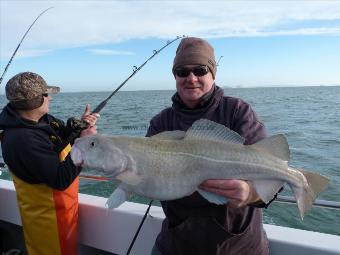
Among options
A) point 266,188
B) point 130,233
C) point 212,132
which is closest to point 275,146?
point 266,188

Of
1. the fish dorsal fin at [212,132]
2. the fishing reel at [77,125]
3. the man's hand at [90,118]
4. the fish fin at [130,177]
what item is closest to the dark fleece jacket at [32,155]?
the fishing reel at [77,125]

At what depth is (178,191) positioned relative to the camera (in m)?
2.45

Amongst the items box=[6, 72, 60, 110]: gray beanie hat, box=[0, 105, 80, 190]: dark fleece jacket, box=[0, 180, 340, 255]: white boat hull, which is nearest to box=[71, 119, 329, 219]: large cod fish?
box=[0, 180, 340, 255]: white boat hull

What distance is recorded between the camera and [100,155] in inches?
98.8

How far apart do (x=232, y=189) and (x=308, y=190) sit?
0.57 m

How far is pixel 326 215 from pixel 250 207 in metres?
5.39

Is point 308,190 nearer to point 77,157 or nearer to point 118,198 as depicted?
point 118,198

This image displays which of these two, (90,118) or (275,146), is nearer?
(275,146)

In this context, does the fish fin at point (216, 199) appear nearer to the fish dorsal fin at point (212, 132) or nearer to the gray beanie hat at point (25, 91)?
the fish dorsal fin at point (212, 132)

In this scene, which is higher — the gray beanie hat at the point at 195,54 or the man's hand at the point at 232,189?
the gray beanie hat at the point at 195,54

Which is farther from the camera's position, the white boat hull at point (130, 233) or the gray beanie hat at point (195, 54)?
Result: the white boat hull at point (130, 233)

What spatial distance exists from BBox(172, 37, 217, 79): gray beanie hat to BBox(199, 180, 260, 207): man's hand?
103cm

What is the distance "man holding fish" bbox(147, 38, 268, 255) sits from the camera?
271 cm

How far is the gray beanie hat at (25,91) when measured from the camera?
12.5 feet
